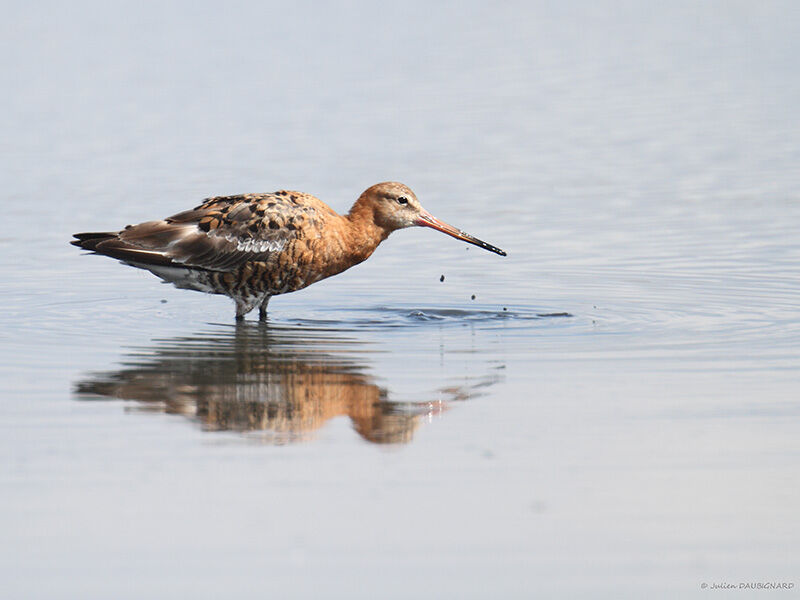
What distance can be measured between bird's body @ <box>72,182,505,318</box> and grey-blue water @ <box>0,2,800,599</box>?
0.37 m

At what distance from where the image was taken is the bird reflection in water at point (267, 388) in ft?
28.2

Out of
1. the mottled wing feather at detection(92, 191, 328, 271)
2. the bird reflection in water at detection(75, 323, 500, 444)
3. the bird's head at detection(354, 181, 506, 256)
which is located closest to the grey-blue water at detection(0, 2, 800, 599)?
the bird reflection in water at detection(75, 323, 500, 444)

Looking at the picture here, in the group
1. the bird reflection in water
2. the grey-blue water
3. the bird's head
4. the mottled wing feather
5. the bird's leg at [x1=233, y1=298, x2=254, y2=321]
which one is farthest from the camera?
the bird's head

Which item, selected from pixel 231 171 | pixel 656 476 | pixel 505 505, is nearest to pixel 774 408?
pixel 656 476

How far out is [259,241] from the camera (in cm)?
1250

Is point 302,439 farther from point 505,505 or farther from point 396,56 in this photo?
point 396,56

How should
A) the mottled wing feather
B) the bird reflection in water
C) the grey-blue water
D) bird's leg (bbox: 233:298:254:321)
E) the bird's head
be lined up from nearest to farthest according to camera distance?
1. the grey-blue water
2. the bird reflection in water
3. the mottled wing feather
4. bird's leg (bbox: 233:298:254:321)
5. the bird's head

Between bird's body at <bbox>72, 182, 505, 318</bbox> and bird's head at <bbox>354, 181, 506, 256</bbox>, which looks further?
bird's head at <bbox>354, 181, 506, 256</bbox>

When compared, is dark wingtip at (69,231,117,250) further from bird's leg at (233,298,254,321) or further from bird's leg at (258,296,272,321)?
bird's leg at (258,296,272,321)

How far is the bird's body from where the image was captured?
40.9ft

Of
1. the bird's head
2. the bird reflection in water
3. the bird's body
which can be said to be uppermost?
the bird's head

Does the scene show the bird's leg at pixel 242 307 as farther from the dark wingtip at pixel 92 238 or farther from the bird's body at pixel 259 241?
the dark wingtip at pixel 92 238

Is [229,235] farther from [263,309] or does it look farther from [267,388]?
[267,388]

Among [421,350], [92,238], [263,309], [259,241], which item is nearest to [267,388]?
[421,350]
